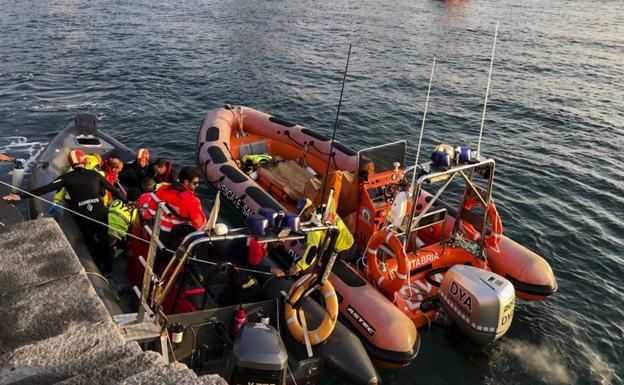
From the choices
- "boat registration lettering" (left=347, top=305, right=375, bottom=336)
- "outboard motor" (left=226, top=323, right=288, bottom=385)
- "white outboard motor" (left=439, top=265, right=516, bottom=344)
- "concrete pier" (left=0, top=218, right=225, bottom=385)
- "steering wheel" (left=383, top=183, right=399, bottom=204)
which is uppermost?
"concrete pier" (left=0, top=218, right=225, bottom=385)

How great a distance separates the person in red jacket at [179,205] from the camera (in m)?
5.71

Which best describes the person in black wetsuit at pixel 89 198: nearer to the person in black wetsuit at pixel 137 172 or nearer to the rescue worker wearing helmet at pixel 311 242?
the person in black wetsuit at pixel 137 172

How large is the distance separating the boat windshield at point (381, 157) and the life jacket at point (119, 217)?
333 centimetres

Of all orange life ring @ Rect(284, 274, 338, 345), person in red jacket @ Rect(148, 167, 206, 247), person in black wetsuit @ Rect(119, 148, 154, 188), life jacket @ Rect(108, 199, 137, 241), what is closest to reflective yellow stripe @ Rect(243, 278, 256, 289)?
orange life ring @ Rect(284, 274, 338, 345)

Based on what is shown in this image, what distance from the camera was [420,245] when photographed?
8.05 m

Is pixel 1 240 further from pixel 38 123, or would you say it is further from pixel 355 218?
pixel 38 123

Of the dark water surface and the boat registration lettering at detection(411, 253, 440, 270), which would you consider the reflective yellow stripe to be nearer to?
the dark water surface

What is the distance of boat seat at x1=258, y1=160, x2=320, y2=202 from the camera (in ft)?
29.8

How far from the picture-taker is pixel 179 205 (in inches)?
225

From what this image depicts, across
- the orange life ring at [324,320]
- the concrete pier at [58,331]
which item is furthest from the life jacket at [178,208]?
the concrete pier at [58,331]

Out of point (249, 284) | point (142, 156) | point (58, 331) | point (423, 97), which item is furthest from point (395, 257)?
point (423, 97)

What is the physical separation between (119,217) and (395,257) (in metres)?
3.70

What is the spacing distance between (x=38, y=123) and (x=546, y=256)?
13.3 m

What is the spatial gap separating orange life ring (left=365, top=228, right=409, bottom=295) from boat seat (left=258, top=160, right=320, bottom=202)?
2509 mm
